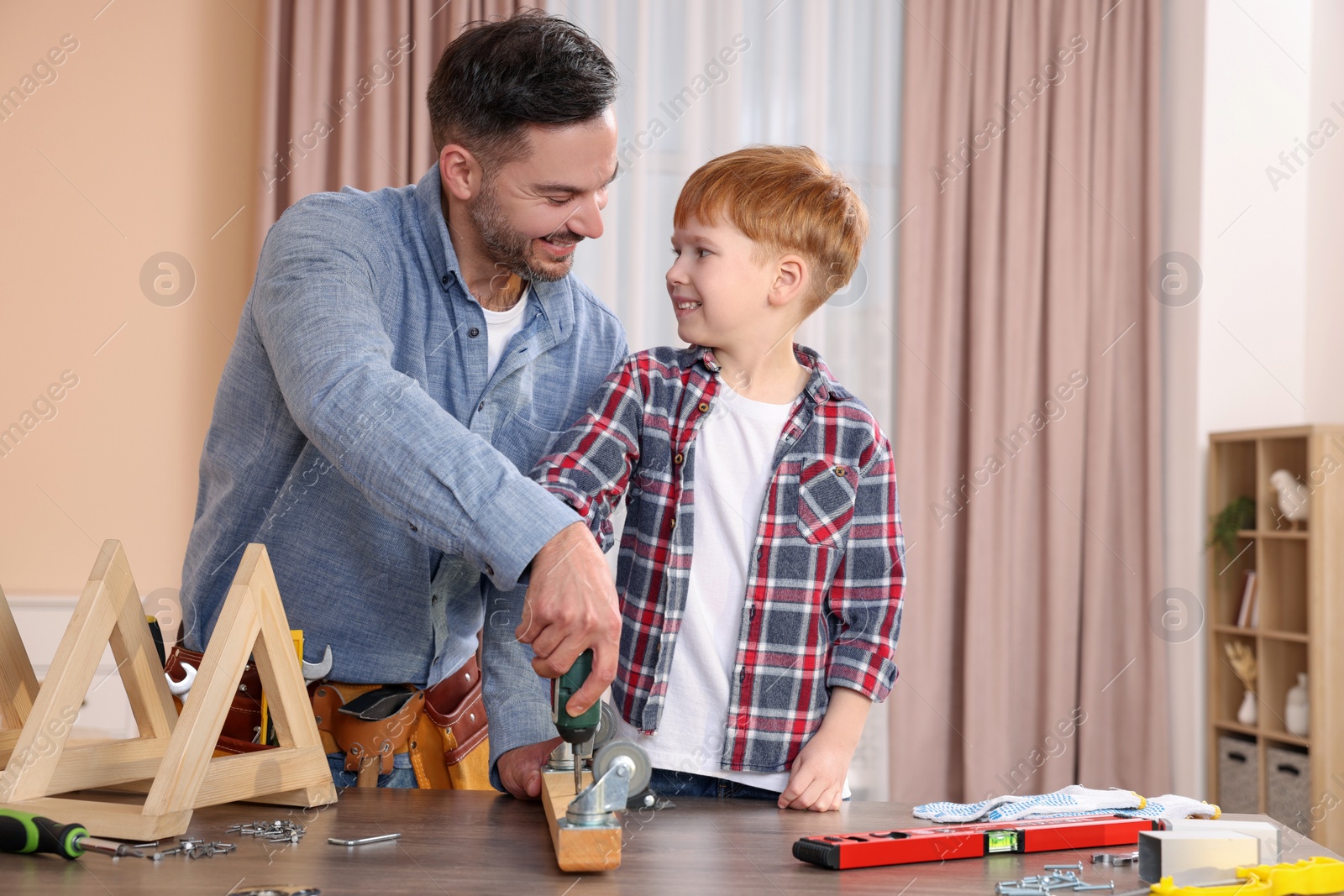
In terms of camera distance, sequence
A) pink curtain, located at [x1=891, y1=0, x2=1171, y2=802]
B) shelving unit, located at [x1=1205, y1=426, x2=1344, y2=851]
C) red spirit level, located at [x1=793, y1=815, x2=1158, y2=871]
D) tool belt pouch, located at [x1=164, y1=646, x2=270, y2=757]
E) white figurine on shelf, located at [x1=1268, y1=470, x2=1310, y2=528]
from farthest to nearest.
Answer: pink curtain, located at [x1=891, y1=0, x2=1171, y2=802], white figurine on shelf, located at [x1=1268, y1=470, x2=1310, y2=528], shelving unit, located at [x1=1205, y1=426, x2=1344, y2=851], tool belt pouch, located at [x1=164, y1=646, x2=270, y2=757], red spirit level, located at [x1=793, y1=815, x2=1158, y2=871]

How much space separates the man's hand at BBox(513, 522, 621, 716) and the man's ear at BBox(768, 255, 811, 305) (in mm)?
594

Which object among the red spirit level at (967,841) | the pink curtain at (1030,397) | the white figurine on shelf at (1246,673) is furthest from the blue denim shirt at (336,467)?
the white figurine on shelf at (1246,673)

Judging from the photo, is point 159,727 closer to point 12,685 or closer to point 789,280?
point 12,685

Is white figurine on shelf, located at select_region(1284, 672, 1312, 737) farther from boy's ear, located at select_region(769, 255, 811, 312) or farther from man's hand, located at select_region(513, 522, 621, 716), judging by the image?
man's hand, located at select_region(513, 522, 621, 716)

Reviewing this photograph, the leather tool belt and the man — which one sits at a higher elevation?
the man

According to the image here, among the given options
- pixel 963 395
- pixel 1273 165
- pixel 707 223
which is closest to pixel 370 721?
pixel 707 223

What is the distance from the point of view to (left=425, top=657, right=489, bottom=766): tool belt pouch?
1446 millimetres

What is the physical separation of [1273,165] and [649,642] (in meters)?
3.24

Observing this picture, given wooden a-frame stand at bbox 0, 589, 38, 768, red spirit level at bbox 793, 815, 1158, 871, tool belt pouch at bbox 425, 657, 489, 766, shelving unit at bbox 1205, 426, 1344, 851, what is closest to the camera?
red spirit level at bbox 793, 815, 1158, 871

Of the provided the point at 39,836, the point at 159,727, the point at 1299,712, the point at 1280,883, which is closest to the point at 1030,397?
the point at 1299,712

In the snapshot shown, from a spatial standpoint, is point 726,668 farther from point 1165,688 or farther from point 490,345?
point 1165,688

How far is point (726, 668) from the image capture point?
51.3 inches

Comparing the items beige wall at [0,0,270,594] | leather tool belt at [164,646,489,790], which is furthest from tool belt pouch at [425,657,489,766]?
beige wall at [0,0,270,594]

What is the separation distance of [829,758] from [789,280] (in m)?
0.61
